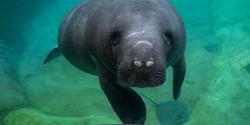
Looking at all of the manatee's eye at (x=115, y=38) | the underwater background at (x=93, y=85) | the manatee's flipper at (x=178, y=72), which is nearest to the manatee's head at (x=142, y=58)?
the manatee's eye at (x=115, y=38)

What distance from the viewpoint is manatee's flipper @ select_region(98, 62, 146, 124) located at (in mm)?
4820

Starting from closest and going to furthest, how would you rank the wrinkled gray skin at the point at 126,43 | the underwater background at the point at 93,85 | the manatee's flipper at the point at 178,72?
the wrinkled gray skin at the point at 126,43
the manatee's flipper at the point at 178,72
the underwater background at the point at 93,85

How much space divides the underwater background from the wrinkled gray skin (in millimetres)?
2135

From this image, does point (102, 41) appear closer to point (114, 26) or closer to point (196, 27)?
point (114, 26)

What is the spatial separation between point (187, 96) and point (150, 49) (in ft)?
18.1

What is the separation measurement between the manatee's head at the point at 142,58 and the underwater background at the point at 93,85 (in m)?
3.48

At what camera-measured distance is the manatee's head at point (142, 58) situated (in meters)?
3.37

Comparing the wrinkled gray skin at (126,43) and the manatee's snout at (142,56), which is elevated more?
the manatee's snout at (142,56)

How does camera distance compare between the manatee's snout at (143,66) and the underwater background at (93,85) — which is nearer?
the manatee's snout at (143,66)

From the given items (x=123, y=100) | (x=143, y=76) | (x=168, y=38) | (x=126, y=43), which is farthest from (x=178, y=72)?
(x=143, y=76)

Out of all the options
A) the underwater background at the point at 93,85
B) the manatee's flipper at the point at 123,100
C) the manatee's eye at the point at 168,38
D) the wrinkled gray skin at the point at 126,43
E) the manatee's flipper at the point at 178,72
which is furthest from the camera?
the underwater background at the point at 93,85

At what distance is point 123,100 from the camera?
4.88 metres

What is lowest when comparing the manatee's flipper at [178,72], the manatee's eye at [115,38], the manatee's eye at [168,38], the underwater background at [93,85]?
the underwater background at [93,85]

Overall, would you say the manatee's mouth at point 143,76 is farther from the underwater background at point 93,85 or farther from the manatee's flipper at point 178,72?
the underwater background at point 93,85
